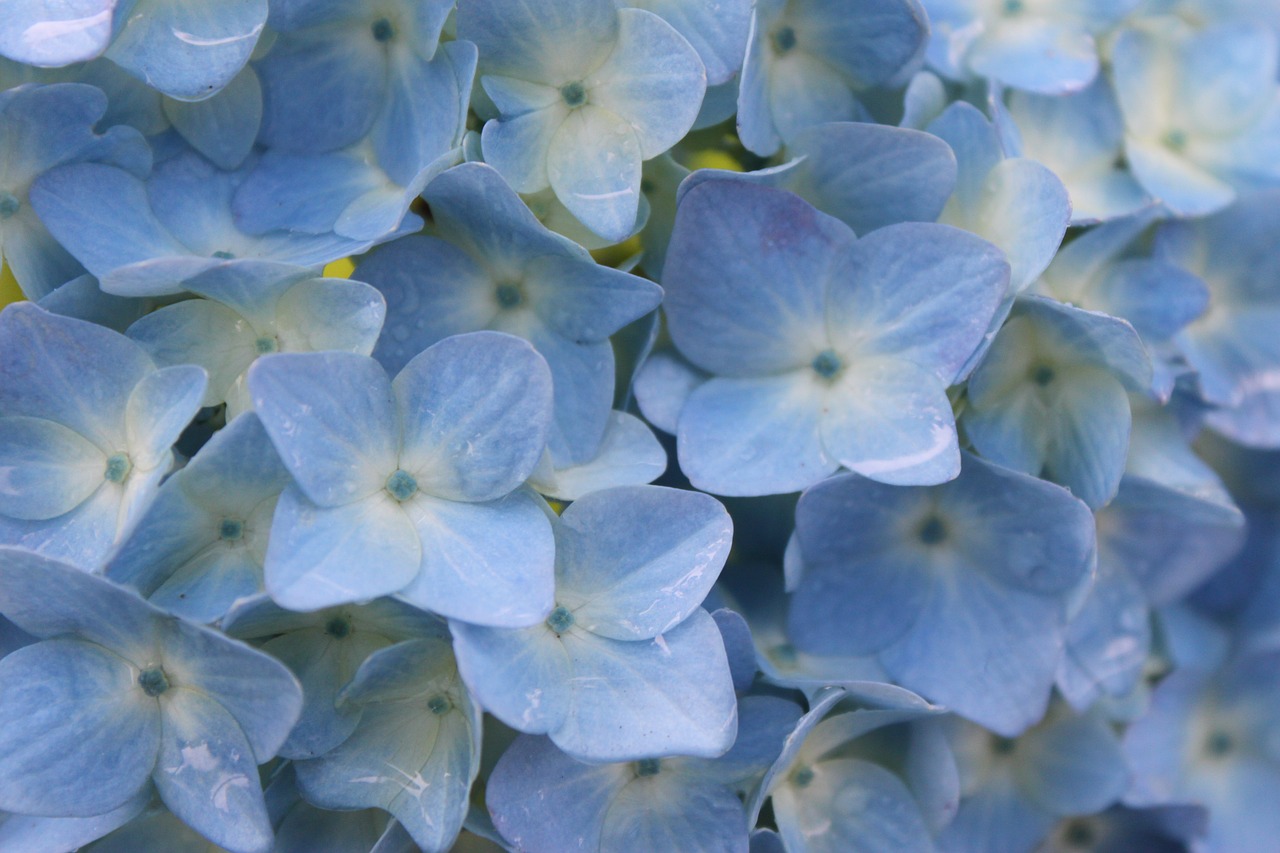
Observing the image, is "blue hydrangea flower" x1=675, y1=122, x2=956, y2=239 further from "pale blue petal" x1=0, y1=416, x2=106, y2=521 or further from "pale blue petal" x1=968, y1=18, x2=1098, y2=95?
"pale blue petal" x1=0, y1=416, x2=106, y2=521

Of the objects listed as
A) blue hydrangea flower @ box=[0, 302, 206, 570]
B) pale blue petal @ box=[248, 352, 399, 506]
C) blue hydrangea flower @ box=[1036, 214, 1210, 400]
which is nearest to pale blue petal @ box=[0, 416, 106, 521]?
blue hydrangea flower @ box=[0, 302, 206, 570]

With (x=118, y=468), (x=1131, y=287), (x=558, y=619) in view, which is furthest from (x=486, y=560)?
(x=1131, y=287)

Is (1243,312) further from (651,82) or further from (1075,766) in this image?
(651,82)

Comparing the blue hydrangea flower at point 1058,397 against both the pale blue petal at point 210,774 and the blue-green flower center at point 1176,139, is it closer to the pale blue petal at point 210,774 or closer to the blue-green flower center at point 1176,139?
the blue-green flower center at point 1176,139

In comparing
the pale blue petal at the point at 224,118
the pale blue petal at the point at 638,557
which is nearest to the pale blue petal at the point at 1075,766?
the pale blue petal at the point at 638,557

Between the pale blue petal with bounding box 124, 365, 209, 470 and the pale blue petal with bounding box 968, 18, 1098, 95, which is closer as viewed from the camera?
the pale blue petal with bounding box 124, 365, 209, 470
